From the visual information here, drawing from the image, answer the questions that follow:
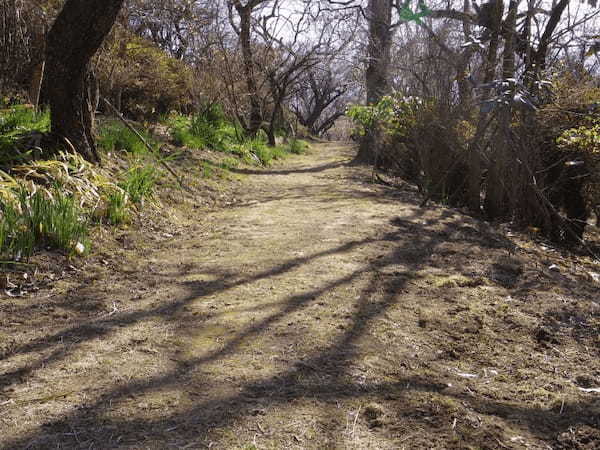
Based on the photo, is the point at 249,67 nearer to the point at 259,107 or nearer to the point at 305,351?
the point at 259,107

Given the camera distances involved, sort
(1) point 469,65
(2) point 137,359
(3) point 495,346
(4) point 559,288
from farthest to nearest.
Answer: (1) point 469,65 < (4) point 559,288 < (3) point 495,346 < (2) point 137,359

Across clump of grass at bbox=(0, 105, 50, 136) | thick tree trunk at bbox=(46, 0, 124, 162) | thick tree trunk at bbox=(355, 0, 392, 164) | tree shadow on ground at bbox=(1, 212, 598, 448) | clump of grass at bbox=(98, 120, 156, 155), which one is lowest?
tree shadow on ground at bbox=(1, 212, 598, 448)

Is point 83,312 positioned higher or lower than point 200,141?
lower

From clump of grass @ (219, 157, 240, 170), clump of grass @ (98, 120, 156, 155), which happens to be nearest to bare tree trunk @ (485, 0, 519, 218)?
clump of grass @ (219, 157, 240, 170)

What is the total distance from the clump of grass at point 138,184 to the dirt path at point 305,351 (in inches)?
20.8

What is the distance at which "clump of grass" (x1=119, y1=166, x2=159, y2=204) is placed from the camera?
13.4 feet

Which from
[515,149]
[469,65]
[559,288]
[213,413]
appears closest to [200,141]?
[469,65]

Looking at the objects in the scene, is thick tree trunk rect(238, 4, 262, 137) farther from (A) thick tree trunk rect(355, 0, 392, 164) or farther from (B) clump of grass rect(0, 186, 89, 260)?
(B) clump of grass rect(0, 186, 89, 260)

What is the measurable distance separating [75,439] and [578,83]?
230 inches

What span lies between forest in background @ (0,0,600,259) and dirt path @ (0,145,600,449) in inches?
33.0

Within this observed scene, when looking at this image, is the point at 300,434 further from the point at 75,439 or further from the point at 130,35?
the point at 130,35

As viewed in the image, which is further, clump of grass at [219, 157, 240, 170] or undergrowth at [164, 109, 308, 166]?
undergrowth at [164, 109, 308, 166]

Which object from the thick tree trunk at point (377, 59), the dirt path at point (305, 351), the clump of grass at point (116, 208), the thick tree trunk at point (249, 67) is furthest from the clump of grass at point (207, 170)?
the thick tree trunk at point (249, 67)

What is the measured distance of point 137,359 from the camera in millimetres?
2021
